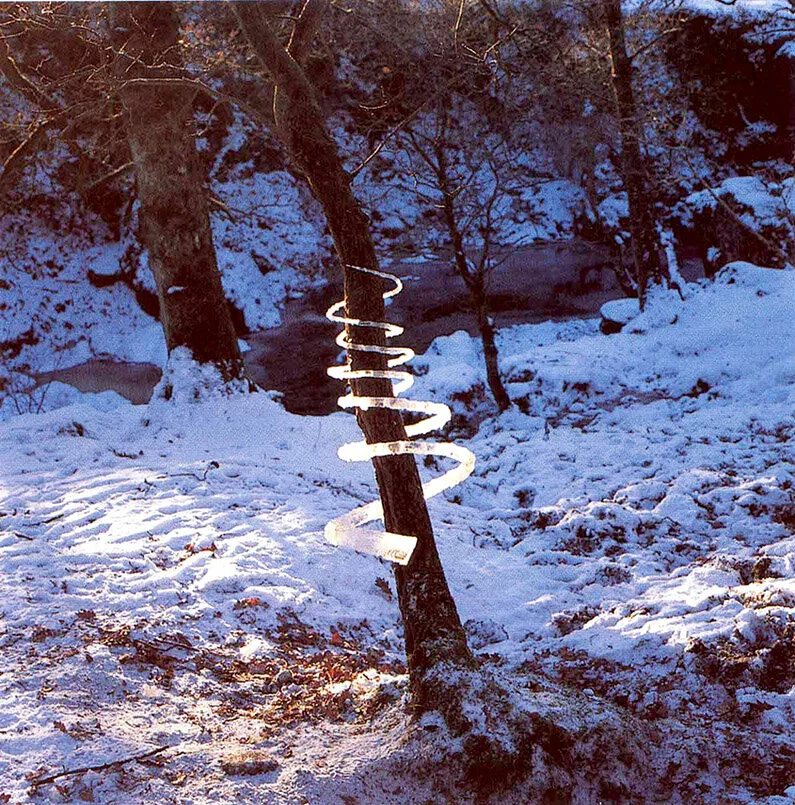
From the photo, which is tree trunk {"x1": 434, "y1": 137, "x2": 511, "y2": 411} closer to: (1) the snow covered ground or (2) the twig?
(1) the snow covered ground

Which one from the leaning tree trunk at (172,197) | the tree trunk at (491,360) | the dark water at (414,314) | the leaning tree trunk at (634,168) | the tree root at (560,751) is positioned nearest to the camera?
the tree root at (560,751)

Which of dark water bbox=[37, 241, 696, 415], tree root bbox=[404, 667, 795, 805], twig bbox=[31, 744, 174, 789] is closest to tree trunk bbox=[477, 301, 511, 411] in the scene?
dark water bbox=[37, 241, 696, 415]

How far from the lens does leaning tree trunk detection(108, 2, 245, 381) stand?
28.0 feet

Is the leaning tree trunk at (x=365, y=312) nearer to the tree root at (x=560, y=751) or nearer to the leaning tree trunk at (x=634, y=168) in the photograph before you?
the tree root at (x=560, y=751)

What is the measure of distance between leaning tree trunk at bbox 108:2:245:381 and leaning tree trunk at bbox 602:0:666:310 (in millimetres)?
7486

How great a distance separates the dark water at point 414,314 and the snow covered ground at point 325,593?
620cm

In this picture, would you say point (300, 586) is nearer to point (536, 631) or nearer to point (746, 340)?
point (536, 631)

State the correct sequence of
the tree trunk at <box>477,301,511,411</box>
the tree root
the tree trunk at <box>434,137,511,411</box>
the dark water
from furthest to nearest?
the dark water < the tree trunk at <box>477,301,511,411</box> < the tree trunk at <box>434,137,511,411</box> < the tree root

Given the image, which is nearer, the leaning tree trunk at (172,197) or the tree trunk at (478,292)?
the leaning tree trunk at (172,197)

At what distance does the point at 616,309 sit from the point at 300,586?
11057 mm

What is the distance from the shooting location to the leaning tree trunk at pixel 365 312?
3.53 m

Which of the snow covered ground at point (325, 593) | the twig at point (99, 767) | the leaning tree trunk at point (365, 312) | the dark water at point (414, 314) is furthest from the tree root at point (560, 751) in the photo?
the dark water at point (414, 314)

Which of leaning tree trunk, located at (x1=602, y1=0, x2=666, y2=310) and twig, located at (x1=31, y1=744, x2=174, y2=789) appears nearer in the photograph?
twig, located at (x1=31, y1=744, x2=174, y2=789)

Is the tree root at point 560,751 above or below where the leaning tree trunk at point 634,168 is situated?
below
